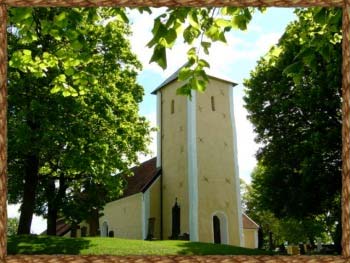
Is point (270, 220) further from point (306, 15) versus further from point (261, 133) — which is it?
point (306, 15)

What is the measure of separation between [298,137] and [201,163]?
43.3 ft

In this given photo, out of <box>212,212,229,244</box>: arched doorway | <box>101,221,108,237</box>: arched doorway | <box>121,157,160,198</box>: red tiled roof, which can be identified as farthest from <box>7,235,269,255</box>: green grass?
<box>101,221,108,237</box>: arched doorway

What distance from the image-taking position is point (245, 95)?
31141 mm

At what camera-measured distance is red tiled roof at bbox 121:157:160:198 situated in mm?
39531

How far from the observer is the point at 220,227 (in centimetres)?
3781

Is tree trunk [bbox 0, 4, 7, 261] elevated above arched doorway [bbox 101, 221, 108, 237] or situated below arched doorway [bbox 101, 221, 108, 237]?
above

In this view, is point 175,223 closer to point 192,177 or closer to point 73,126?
point 192,177

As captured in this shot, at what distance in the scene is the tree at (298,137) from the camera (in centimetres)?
2348

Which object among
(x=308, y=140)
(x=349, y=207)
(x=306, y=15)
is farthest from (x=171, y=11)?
(x=308, y=140)

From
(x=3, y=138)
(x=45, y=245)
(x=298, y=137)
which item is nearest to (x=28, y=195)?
(x=45, y=245)

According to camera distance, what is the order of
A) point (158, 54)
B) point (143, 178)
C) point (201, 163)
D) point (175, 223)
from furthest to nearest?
point (143, 178), point (201, 163), point (175, 223), point (158, 54)

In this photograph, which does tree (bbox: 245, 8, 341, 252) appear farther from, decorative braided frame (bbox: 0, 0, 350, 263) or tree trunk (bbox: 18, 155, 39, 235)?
decorative braided frame (bbox: 0, 0, 350, 263)

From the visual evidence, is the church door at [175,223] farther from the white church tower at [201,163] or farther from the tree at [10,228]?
the tree at [10,228]

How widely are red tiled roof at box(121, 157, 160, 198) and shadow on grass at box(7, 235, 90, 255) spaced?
64.2 ft
